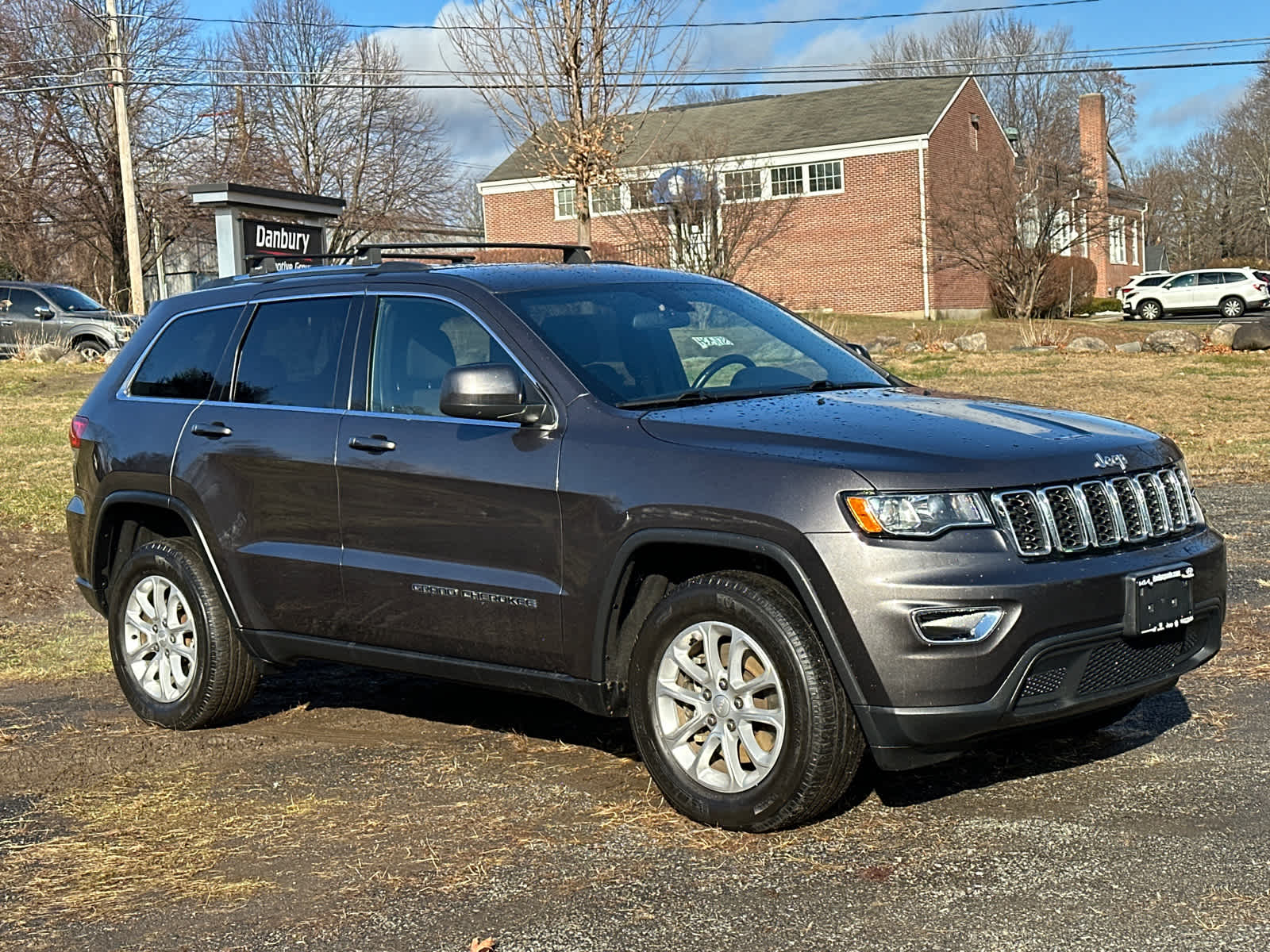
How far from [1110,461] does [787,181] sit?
40370 mm

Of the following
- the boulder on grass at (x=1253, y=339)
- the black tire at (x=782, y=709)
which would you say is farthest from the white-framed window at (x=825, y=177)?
the black tire at (x=782, y=709)

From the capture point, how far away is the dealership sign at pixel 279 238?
1775cm

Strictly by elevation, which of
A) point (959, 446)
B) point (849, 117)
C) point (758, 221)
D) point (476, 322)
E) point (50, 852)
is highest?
point (849, 117)

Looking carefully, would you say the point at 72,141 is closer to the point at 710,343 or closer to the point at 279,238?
the point at 279,238

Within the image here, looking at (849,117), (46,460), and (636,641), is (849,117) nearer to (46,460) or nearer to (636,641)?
(46,460)

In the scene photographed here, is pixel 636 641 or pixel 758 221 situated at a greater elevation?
pixel 758 221

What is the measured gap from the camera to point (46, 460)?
14.9m

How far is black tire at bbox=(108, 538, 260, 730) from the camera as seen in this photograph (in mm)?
6230

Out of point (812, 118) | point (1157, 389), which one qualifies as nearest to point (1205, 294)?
point (812, 118)

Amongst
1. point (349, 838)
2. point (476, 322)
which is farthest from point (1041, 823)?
point (476, 322)

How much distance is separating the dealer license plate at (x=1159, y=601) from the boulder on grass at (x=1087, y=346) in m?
21.6

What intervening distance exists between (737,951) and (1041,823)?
1.31 m

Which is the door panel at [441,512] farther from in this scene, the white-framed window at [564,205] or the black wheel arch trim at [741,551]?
the white-framed window at [564,205]

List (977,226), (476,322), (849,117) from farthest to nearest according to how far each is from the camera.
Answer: (849,117) → (977,226) → (476,322)
